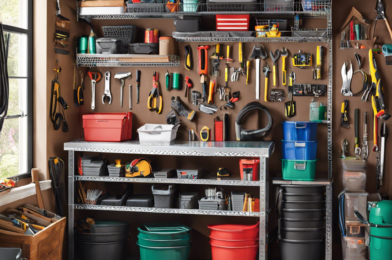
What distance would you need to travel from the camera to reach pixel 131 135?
4.97 m

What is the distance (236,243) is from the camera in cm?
434

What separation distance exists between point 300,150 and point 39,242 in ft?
8.12

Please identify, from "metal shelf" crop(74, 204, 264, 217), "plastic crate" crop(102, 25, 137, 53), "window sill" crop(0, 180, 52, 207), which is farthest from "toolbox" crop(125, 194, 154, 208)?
"plastic crate" crop(102, 25, 137, 53)

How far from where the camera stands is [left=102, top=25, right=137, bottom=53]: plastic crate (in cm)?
478

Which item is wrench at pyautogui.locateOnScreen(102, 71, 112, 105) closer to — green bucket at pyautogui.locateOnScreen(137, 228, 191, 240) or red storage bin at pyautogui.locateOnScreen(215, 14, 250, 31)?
red storage bin at pyautogui.locateOnScreen(215, 14, 250, 31)

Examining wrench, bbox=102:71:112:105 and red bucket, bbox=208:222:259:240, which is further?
wrench, bbox=102:71:112:105

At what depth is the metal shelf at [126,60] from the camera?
4.66 metres

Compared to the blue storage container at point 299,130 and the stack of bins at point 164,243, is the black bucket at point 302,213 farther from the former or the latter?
the stack of bins at point 164,243

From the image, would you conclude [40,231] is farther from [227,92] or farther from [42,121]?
[227,92]

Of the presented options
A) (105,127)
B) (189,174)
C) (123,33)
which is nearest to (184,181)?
(189,174)

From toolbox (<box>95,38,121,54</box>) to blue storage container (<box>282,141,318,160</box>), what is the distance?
1.96 meters

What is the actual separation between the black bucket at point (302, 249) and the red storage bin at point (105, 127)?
76.7 inches

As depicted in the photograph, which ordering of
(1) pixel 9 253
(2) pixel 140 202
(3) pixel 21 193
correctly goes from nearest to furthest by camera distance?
(1) pixel 9 253
(3) pixel 21 193
(2) pixel 140 202

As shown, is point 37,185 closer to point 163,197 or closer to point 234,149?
point 163,197
